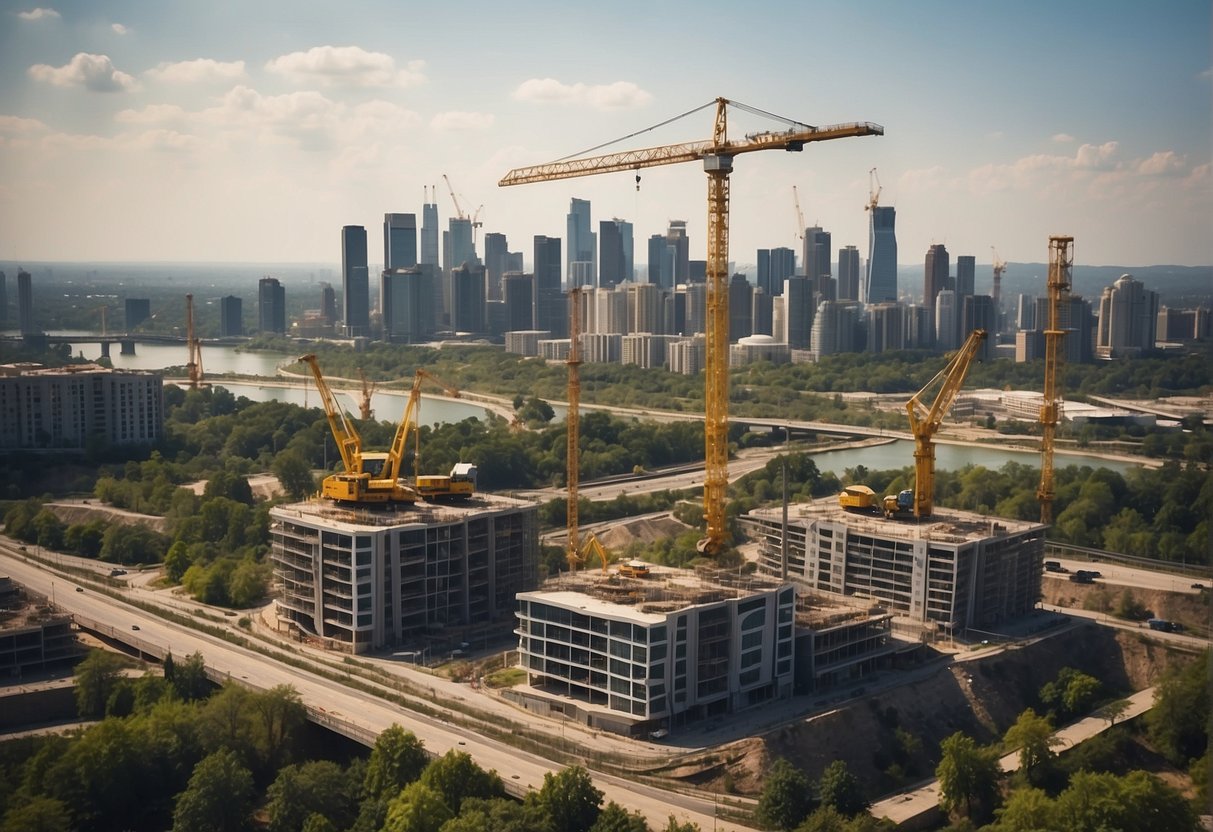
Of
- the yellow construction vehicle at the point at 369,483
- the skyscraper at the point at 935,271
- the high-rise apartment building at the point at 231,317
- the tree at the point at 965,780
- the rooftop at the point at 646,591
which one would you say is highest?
the skyscraper at the point at 935,271

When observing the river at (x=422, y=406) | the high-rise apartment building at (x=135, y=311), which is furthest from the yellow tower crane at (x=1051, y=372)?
the high-rise apartment building at (x=135, y=311)

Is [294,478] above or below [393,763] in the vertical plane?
above

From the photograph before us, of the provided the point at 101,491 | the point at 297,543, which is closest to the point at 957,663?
the point at 297,543

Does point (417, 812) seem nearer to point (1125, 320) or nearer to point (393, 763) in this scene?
point (393, 763)

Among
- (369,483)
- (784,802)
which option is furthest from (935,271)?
(784,802)

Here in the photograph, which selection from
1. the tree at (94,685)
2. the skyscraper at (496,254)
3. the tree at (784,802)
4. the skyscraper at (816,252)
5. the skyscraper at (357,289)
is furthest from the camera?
the skyscraper at (496,254)

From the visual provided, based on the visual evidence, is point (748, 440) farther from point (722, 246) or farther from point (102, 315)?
point (102, 315)

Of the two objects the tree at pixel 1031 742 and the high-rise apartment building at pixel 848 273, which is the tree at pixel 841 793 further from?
the high-rise apartment building at pixel 848 273
